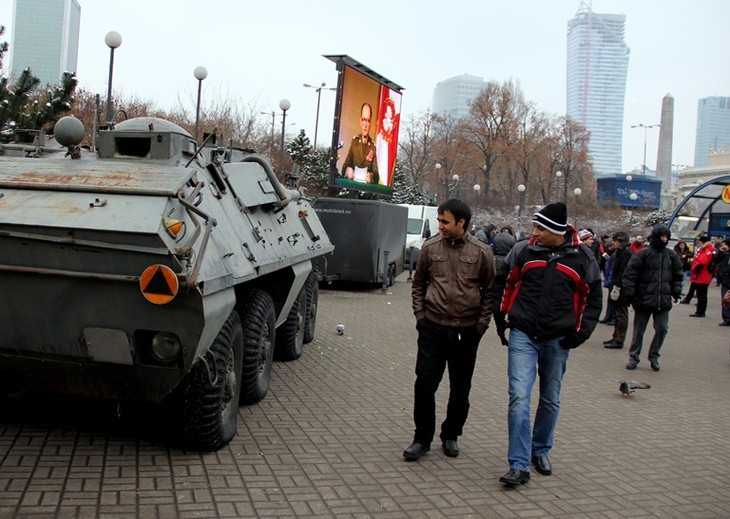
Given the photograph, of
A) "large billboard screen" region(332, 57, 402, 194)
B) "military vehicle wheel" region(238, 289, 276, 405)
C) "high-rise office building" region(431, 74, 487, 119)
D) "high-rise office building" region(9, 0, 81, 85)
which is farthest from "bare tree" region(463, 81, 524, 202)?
"high-rise office building" region(431, 74, 487, 119)

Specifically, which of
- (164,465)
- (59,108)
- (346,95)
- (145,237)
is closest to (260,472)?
(164,465)

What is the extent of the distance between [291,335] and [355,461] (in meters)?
3.50

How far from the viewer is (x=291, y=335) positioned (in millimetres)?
8922

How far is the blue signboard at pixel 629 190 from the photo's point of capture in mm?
68688

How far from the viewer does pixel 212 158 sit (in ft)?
20.9

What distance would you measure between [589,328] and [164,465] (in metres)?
2.82

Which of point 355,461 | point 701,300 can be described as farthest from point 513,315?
point 701,300

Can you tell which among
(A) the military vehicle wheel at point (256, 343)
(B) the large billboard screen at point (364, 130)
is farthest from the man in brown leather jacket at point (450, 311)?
(B) the large billboard screen at point (364, 130)

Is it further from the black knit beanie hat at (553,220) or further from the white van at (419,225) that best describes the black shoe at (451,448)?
the white van at (419,225)

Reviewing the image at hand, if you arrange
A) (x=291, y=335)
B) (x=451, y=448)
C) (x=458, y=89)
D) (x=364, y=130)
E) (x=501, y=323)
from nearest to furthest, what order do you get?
(x=501, y=323) → (x=451, y=448) → (x=291, y=335) → (x=364, y=130) → (x=458, y=89)

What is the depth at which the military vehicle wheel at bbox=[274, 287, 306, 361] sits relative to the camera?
8.87 m

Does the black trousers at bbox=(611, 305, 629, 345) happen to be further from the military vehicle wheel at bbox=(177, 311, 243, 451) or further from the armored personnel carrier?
the military vehicle wheel at bbox=(177, 311, 243, 451)

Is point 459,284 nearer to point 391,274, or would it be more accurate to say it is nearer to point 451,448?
point 451,448

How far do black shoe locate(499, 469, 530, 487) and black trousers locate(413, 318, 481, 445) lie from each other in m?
0.68
